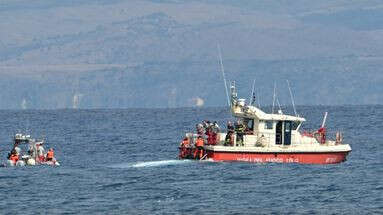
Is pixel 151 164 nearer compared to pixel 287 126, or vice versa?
pixel 287 126

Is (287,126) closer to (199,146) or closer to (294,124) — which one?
(294,124)

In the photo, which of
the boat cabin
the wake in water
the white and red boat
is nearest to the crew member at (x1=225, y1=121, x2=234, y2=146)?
the white and red boat

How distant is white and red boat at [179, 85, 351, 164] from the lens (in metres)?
91.1

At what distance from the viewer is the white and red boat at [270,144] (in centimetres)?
9112

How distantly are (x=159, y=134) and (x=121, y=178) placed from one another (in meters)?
69.6

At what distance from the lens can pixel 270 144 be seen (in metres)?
92.4

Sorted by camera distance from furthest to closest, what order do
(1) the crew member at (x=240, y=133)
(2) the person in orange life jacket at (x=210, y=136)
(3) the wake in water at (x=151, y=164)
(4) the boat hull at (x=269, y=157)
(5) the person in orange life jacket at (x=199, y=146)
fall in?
(3) the wake in water at (x=151, y=164), (2) the person in orange life jacket at (x=210, y=136), (5) the person in orange life jacket at (x=199, y=146), (1) the crew member at (x=240, y=133), (4) the boat hull at (x=269, y=157)

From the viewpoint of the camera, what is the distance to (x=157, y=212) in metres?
70.3

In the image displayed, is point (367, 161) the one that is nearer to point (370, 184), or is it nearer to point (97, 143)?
point (370, 184)

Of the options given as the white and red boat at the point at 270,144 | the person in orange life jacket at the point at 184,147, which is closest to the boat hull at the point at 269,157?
the white and red boat at the point at 270,144

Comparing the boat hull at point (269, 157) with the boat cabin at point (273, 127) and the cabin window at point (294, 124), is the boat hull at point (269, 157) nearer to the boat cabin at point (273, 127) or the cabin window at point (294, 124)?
the boat cabin at point (273, 127)

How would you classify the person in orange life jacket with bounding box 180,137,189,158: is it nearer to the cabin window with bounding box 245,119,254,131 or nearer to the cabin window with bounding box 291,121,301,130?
the cabin window with bounding box 245,119,254,131

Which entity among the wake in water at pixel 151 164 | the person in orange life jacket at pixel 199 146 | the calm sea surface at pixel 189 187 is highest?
the person in orange life jacket at pixel 199 146

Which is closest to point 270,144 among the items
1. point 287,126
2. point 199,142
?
point 287,126
